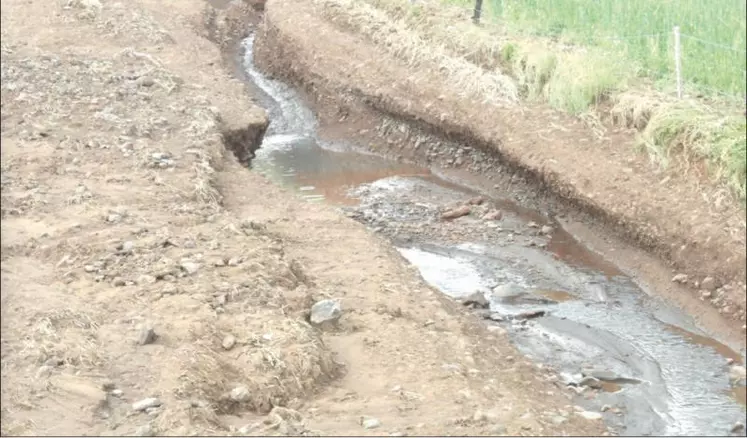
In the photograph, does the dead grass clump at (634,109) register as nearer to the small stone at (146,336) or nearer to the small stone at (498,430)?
the small stone at (498,430)

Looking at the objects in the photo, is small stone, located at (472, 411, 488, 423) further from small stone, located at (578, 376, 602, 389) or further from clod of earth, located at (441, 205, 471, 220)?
clod of earth, located at (441, 205, 471, 220)

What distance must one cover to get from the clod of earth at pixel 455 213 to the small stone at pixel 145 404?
4.88 m

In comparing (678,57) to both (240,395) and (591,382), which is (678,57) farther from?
(240,395)

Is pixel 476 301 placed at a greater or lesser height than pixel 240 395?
lesser

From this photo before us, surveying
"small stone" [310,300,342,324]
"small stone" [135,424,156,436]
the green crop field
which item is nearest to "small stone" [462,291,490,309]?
"small stone" [310,300,342,324]

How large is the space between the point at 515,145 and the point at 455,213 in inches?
39.9

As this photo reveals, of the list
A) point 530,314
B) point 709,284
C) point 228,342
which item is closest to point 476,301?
point 530,314

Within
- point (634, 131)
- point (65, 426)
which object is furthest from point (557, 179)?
point (65, 426)

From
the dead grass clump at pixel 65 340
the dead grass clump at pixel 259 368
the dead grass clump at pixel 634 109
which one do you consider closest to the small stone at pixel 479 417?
the dead grass clump at pixel 259 368

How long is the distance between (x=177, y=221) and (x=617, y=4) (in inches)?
169

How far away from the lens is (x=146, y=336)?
5418 mm

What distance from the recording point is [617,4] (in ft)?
28.9

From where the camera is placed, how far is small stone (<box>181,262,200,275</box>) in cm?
634

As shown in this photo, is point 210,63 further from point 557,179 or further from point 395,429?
point 395,429
